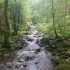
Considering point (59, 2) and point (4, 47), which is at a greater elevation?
point (59, 2)

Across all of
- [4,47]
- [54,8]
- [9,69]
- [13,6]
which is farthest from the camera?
[13,6]

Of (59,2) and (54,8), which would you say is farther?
(54,8)

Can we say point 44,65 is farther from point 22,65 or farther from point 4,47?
point 4,47

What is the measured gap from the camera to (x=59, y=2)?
2241 cm

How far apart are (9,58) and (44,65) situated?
14.3ft

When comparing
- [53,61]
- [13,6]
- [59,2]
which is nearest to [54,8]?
[59,2]

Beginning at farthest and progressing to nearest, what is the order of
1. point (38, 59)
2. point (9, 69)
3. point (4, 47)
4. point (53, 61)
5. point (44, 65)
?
point (4, 47)
point (38, 59)
point (53, 61)
point (44, 65)
point (9, 69)

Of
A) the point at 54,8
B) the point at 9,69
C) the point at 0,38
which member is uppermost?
the point at 54,8

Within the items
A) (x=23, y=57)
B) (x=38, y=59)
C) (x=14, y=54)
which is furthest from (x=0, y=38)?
(x=38, y=59)

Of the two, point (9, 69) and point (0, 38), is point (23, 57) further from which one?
point (0, 38)

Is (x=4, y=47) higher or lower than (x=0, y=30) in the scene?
lower

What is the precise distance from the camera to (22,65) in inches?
527

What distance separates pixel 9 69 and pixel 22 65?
4.78 ft

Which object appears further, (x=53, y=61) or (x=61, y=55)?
(x=61, y=55)
